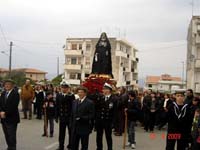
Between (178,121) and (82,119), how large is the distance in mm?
2056

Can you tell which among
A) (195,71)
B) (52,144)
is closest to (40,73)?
(195,71)

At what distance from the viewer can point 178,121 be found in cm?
893

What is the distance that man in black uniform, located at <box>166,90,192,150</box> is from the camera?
8.91 metres

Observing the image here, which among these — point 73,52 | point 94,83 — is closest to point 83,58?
point 73,52

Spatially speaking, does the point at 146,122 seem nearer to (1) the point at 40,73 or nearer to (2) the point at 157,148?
(2) the point at 157,148

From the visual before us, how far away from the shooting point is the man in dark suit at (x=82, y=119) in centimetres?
934

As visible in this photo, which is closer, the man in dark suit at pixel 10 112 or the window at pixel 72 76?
the man in dark suit at pixel 10 112

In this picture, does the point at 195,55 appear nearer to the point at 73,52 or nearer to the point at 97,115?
the point at 73,52

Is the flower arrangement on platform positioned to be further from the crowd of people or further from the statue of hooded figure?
the crowd of people

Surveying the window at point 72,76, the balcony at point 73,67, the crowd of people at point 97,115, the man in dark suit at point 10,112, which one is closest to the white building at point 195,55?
the balcony at point 73,67

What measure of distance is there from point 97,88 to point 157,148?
460cm

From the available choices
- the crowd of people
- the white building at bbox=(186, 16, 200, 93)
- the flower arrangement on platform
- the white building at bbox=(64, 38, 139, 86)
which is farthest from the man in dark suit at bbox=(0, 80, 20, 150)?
the white building at bbox=(64, 38, 139, 86)

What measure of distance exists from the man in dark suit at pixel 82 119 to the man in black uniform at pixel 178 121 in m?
1.72

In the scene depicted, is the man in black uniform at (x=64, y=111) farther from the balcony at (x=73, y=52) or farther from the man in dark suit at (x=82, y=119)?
the balcony at (x=73, y=52)
